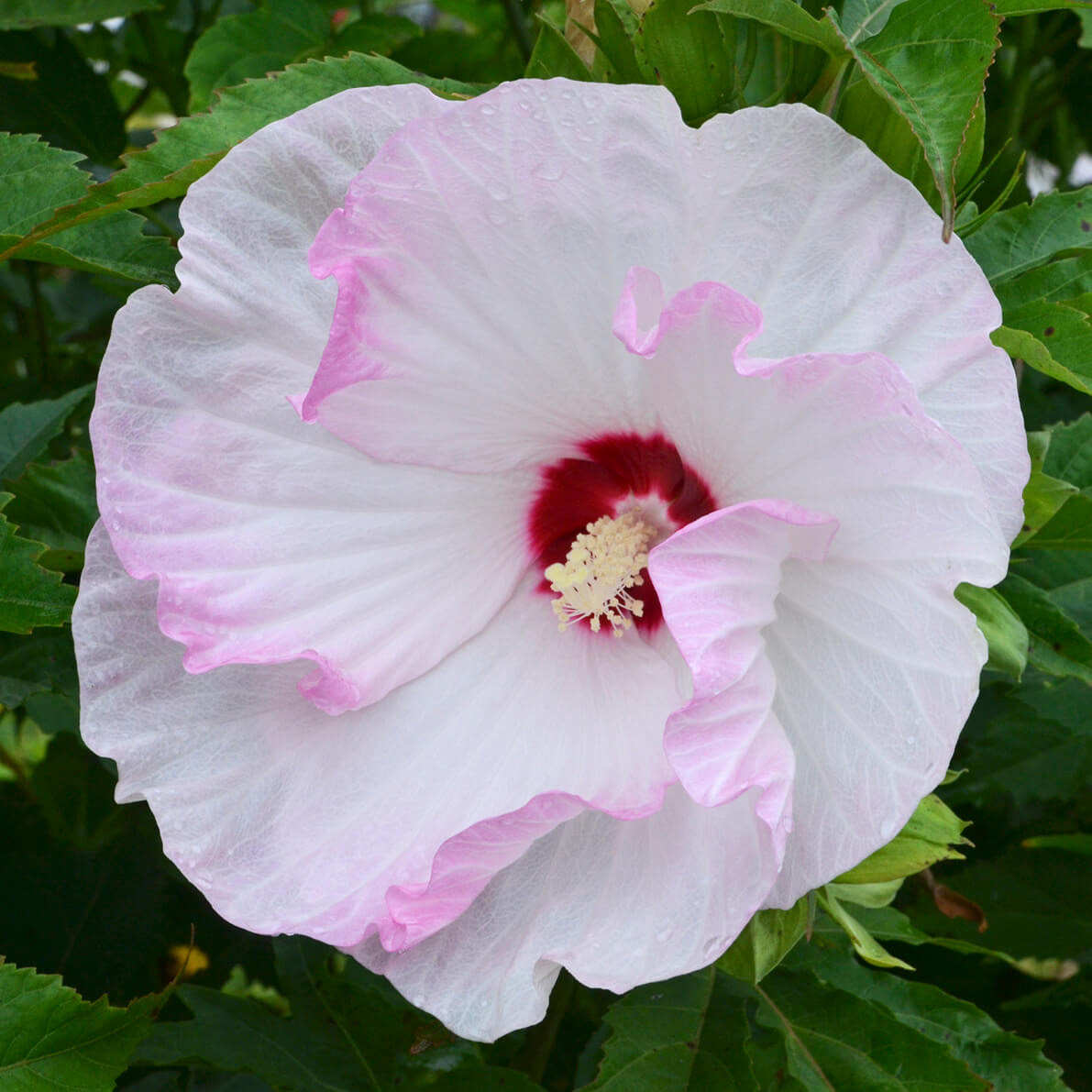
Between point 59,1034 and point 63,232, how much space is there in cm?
59

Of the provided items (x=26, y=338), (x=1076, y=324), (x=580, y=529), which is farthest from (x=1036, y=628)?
(x=26, y=338)

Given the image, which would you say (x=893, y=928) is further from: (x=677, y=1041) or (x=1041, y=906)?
(x=1041, y=906)

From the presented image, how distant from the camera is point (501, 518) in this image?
3.33 ft

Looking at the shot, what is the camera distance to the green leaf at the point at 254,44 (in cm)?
140

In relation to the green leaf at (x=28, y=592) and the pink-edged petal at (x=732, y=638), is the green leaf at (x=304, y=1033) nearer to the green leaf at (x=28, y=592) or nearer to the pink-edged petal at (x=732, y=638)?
the green leaf at (x=28, y=592)

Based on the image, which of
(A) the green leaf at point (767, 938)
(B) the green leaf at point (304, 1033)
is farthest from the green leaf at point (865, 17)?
(B) the green leaf at point (304, 1033)

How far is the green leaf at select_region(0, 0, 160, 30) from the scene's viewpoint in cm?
139

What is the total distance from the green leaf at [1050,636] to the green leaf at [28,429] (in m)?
0.89

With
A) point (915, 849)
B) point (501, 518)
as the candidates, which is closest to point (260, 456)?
point (501, 518)

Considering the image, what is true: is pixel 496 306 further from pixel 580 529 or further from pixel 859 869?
pixel 859 869

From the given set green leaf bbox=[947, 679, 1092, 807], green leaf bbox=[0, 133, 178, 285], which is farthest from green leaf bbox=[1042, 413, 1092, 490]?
green leaf bbox=[0, 133, 178, 285]

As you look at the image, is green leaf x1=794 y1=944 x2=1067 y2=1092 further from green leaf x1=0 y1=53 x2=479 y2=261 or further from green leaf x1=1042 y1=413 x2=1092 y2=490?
green leaf x1=0 y1=53 x2=479 y2=261

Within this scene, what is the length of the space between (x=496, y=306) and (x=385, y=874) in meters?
0.38

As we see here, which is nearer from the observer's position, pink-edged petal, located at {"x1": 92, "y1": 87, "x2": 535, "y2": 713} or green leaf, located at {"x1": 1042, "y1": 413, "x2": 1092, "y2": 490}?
pink-edged petal, located at {"x1": 92, "y1": 87, "x2": 535, "y2": 713}
